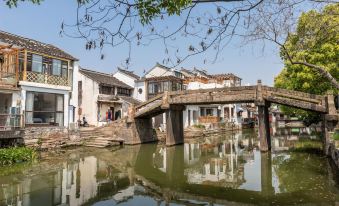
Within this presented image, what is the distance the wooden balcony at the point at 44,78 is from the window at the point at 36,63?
1.22ft

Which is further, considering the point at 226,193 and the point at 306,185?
the point at 306,185

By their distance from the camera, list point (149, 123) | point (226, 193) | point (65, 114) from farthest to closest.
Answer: point (149, 123)
point (65, 114)
point (226, 193)

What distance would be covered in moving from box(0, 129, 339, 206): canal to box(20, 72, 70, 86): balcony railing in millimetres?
5567

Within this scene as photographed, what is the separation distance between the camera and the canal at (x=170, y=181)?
9906 mm

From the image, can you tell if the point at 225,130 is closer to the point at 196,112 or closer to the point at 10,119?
the point at 196,112

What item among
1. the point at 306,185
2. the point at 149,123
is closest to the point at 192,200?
the point at 306,185

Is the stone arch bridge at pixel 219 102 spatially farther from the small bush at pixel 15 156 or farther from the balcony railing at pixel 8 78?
the small bush at pixel 15 156

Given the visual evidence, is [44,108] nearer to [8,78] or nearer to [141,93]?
[8,78]

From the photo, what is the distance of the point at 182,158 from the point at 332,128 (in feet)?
30.7

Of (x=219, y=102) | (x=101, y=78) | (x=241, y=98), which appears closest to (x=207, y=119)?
(x=101, y=78)

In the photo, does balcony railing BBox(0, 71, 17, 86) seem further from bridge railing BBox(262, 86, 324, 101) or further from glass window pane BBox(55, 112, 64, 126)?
bridge railing BBox(262, 86, 324, 101)

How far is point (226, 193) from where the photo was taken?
10820 mm

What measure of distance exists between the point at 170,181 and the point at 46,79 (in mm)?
14076

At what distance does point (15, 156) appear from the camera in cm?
1622
